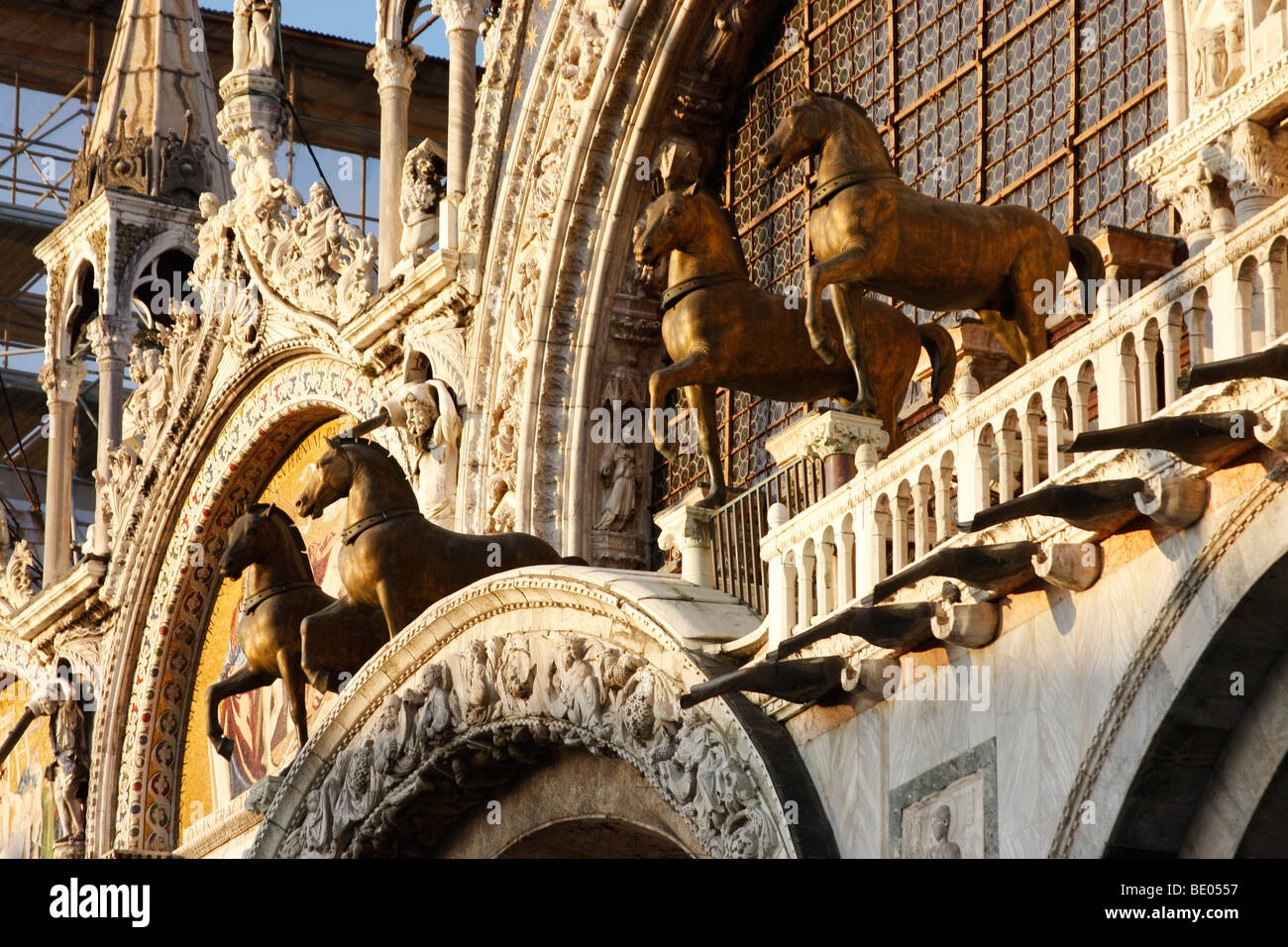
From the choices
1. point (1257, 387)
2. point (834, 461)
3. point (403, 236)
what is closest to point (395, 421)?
point (403, 236)

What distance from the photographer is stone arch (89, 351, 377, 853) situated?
864 inches

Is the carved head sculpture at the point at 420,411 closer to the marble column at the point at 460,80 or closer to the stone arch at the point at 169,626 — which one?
the marble column at the point at 460,80

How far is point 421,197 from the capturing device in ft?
62.4

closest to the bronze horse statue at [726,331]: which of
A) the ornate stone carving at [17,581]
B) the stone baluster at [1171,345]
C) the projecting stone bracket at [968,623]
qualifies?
the projecting stone bracket at [968,623]

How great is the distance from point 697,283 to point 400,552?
9.63 ft

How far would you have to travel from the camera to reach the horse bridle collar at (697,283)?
13.1 metres

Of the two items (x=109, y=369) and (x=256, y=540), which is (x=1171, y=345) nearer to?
(x=256, y=540)

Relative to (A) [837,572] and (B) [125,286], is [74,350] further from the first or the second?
(A) [837,572]

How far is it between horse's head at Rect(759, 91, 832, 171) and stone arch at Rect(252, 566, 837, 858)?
2147mm

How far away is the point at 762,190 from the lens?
1750cm

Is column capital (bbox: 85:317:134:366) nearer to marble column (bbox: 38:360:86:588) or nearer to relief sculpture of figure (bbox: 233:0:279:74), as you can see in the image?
marble column (bbox: 38:360:86:588)

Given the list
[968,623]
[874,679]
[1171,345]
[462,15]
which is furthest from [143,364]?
[1171,345]

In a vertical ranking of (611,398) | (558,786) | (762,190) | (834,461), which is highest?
(762,190)

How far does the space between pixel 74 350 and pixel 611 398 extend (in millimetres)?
9752
